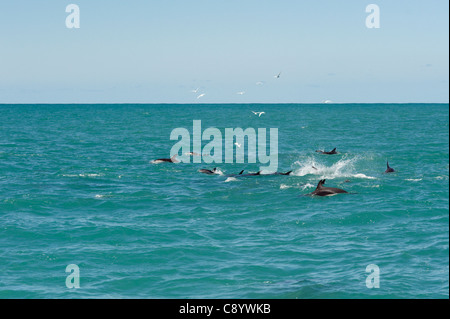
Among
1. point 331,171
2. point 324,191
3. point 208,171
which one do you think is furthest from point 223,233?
point 331,171

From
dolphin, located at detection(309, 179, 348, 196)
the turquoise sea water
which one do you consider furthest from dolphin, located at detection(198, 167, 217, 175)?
dolphin, located at detection(309, 179, 348, 196)

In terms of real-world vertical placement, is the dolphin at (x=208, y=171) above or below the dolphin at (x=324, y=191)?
above

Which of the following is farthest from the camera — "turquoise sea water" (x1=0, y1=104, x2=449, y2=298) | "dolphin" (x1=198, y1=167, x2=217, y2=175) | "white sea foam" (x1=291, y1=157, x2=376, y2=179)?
"dolphin" (x1=198, y1=167, x2=217, y2=175)

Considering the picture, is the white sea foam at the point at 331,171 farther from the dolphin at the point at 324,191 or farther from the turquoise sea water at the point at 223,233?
the dolphin at the point at 324,191

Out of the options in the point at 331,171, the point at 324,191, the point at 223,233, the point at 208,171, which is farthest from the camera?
the point at 208,171

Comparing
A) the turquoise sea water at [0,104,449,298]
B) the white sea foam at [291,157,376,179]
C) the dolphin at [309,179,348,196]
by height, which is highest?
the white sea foam at [291,157,376,179]

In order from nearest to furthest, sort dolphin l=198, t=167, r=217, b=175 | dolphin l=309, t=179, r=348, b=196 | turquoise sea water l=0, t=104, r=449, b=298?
1. turquoise sea water l=0, t=104, r=449, b=298
2. dolphin l=309, t=179, r=348, b=196
3. dolphin l=198, t=167, r=217, b=175

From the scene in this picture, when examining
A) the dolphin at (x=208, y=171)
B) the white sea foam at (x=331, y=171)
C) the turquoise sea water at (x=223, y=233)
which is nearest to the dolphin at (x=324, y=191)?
the turquoise sea water at (x=223, y=233)

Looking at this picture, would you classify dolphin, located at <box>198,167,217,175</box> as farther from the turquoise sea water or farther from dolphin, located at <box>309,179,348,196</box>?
dolphin, located at <box>309,179,348,196</box>

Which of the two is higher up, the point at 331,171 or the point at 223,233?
the point at 331,171

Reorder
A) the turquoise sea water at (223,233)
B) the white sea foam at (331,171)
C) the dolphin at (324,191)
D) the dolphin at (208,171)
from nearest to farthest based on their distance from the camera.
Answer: the turquoise sea water at (223,233) → the dolphin at (324,191) → the white sea foam at (331,171) → the dolphin at (208,171)

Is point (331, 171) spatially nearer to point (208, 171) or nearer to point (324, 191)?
point (208, 171)

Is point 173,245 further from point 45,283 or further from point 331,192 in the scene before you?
point 331,192
